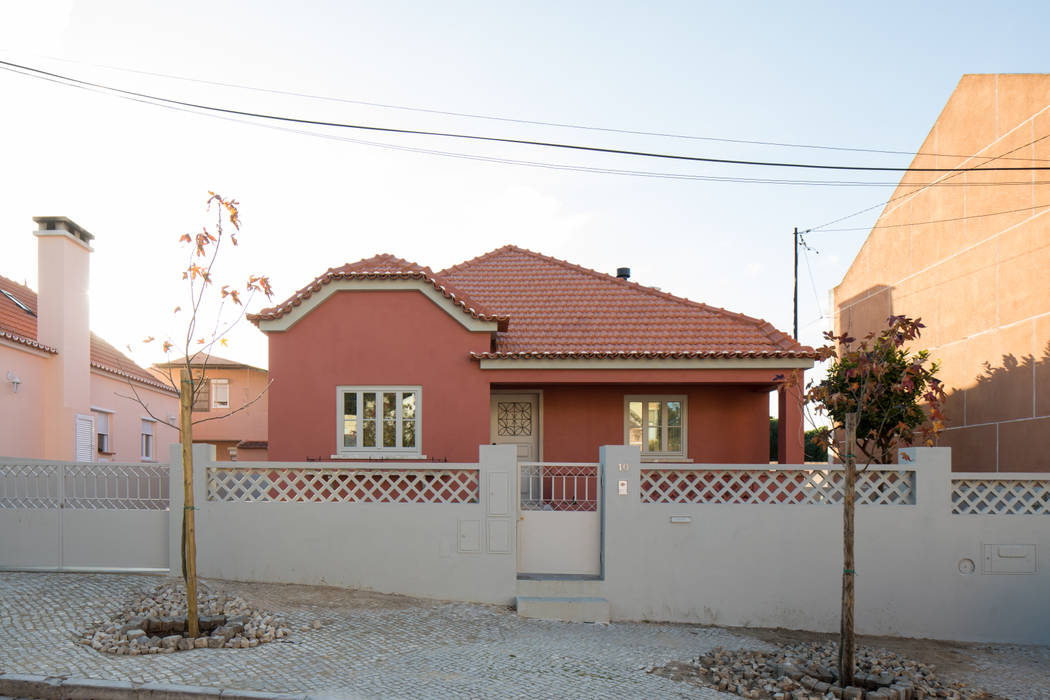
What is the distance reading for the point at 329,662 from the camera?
6.83 m

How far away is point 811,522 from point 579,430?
18.5ft

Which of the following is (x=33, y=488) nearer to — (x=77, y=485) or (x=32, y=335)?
(x=77, y=485)

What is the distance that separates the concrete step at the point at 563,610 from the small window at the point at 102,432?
14234mm

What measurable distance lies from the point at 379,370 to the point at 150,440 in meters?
13.2

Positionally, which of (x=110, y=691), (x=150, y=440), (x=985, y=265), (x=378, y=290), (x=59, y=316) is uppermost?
(x=985, y=265)

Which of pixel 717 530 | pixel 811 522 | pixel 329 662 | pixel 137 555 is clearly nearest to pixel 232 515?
pixel 137 555

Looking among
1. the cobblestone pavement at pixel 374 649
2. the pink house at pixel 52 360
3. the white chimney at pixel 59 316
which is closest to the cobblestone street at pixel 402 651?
the cobblestone pavement at pixel 374 649

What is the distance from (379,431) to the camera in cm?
1286

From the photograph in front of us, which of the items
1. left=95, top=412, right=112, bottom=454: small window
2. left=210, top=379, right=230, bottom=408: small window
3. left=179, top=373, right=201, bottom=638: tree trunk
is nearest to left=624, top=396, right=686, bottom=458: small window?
left=179, top=373, right=201, bottom=638: tree trunk

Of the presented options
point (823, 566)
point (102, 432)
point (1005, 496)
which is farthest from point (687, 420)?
point (102, 432)

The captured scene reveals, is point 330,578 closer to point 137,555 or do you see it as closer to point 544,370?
point 137,555

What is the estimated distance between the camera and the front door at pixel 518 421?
1455cm

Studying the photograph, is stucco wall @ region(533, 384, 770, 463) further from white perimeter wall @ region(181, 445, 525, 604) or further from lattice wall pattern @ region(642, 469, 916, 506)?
white perimeter wall @ region(181, 445, 525, 604)

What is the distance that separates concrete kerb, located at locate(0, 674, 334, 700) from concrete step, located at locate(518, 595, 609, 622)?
343 centimetres
